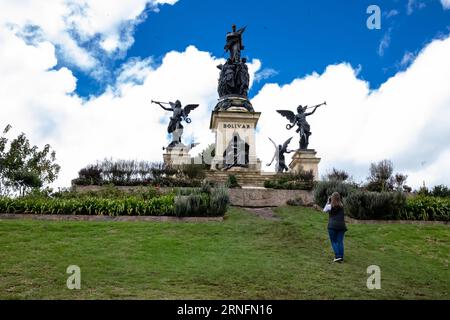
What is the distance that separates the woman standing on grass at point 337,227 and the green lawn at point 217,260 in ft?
1.00

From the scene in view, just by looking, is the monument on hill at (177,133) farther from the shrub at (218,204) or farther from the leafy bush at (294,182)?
the shrub at (218,204)

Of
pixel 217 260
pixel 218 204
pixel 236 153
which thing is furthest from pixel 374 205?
pixel 236 153

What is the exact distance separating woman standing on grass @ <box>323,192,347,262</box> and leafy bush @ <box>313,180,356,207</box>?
8534 mm

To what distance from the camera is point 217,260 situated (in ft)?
38.1

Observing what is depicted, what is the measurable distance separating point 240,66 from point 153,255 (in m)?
29.2

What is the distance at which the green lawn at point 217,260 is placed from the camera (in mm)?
9258

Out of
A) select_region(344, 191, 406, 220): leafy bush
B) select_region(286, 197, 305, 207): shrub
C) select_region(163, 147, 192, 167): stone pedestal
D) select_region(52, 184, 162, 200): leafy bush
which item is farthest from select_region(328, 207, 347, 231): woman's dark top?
select_region(163, 147, 192, 167): stone pedestal

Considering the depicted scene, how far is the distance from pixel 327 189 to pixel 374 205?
10.4ft

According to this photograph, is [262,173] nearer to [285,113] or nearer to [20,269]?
[285,113]

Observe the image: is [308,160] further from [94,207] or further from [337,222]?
[337,222]

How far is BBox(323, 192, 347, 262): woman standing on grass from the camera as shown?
38.7 ft

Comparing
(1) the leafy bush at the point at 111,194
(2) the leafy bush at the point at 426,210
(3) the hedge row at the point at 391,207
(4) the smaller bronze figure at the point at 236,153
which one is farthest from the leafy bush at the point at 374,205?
(4) the smaller bronze figure at the point at 236,153
